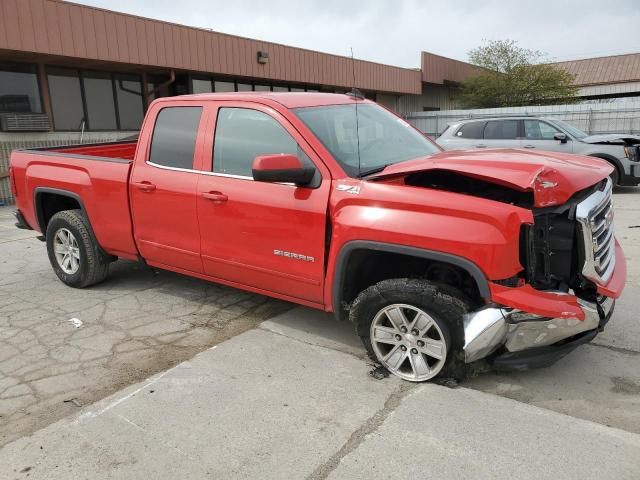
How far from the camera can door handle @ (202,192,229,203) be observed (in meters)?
3.88

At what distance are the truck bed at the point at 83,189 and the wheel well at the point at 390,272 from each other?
223cm

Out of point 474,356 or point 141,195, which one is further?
point 141,195

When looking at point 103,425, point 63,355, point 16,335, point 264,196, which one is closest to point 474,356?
point 264,196

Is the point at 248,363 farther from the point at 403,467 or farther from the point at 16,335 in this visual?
the point at 16,335

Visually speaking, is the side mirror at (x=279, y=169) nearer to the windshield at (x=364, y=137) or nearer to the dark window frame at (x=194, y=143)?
the windshield at (x=364, y=137)

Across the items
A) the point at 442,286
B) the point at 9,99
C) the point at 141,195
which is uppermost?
the point at 9,99

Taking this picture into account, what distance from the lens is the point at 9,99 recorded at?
12.2 m

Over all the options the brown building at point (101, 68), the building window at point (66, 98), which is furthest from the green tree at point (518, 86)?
the building window at point (66, 98)

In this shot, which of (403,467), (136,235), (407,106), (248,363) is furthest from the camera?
(407,106)

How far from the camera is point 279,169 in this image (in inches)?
129

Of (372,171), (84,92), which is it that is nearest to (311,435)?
(372,171)

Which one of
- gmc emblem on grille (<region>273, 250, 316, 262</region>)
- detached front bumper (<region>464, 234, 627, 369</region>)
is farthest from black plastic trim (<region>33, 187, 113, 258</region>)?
detached front bumper (<region>464, 234, 627, 369</region>)

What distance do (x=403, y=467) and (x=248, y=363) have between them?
1443 mm

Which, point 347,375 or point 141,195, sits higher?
point 141,195
